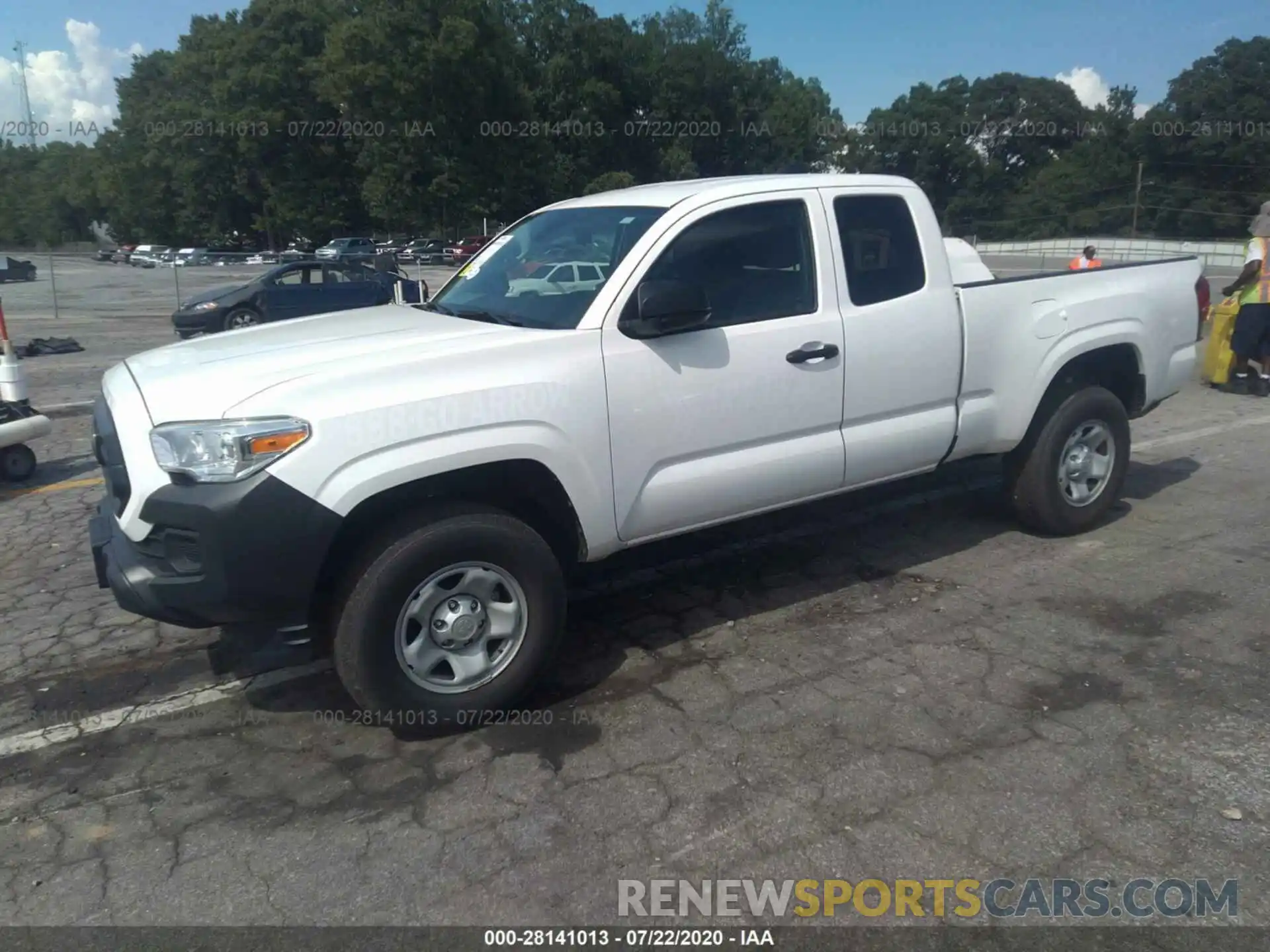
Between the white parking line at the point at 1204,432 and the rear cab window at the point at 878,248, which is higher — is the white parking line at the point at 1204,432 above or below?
below

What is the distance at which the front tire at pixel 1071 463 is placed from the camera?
558 cm

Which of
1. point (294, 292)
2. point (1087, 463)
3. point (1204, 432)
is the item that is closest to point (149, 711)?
point (1087, 463)

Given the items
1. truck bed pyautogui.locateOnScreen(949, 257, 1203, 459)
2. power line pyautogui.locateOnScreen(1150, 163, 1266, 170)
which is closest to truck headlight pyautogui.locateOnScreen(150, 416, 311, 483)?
truck bed pyautogui.locateOnScreen(949, 257, 1203, 459)

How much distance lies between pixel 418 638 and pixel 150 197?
242 ft

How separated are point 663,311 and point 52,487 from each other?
18.4ft

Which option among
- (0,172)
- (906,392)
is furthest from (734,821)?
(0,172)

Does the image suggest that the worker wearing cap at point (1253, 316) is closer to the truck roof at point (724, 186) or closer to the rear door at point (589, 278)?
the truck roof at point (724, 186)

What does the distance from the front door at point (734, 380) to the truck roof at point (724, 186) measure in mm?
78

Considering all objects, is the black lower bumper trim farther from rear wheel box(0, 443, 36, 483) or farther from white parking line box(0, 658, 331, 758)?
rear wheel box(0, 443, 36, 483)

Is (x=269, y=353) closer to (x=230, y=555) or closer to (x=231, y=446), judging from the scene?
(x=231, y=446)

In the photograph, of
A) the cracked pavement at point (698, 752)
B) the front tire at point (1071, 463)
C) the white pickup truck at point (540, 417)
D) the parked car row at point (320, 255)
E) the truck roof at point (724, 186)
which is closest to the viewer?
the cracked pavement at point (698, 752)

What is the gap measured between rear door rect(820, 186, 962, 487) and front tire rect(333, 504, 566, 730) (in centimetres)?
174

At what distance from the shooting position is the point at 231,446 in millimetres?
3352

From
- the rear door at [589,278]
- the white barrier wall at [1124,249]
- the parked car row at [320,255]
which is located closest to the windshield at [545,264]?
the rear door at [589,278]
